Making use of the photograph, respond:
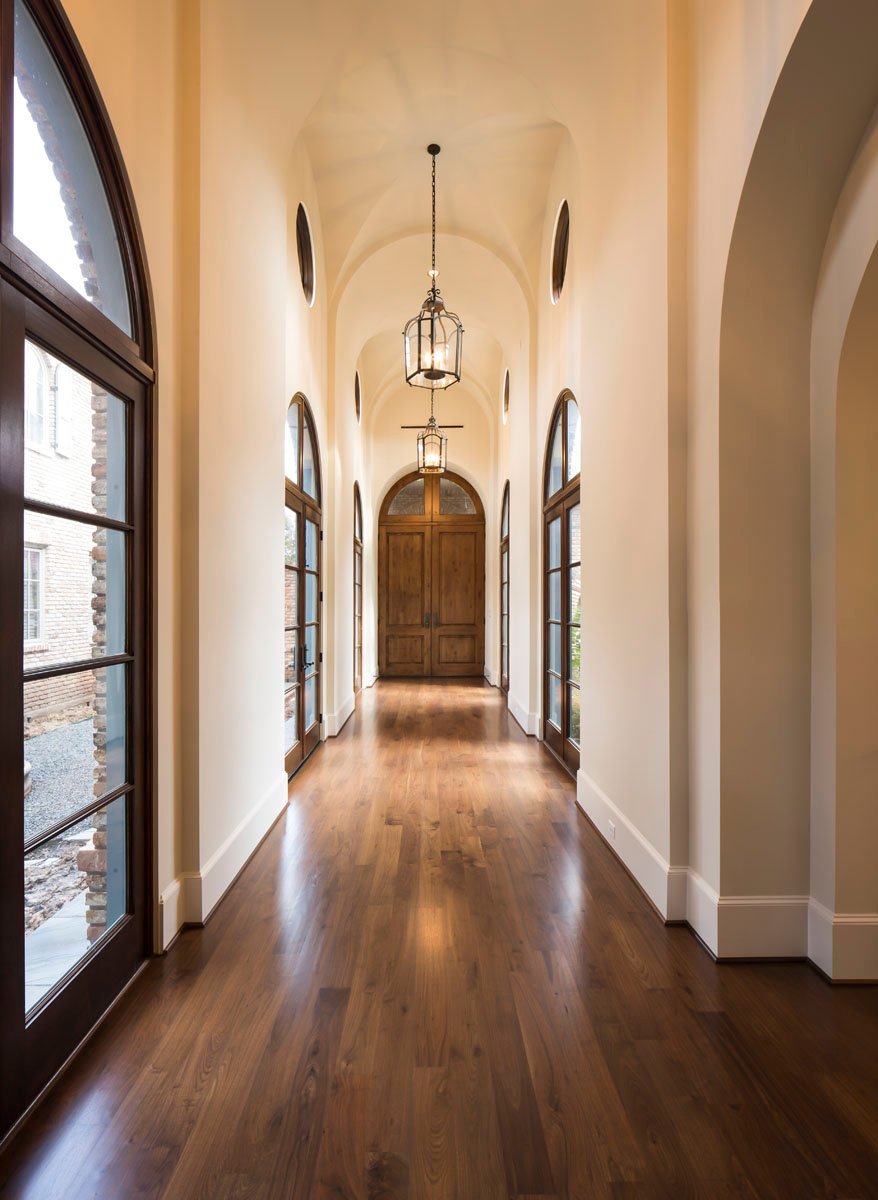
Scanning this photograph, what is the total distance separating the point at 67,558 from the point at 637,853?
2640mm

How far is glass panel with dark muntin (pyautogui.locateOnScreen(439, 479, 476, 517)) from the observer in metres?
12.0

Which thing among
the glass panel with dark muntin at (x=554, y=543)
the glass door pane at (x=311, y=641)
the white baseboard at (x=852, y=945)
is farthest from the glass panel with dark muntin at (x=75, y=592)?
the glass panel with dark muntin at (x=554, y=543)

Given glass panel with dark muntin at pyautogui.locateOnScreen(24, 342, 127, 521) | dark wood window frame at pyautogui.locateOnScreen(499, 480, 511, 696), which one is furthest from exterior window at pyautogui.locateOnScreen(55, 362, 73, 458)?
dark wood window frame at pyautogui.locateOnScreen(499, 480, 511, 696)

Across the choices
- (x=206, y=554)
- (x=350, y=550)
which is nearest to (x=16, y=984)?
(x=206, y=554)

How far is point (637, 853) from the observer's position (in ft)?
10.2

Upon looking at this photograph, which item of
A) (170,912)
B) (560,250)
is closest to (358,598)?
(560,250)

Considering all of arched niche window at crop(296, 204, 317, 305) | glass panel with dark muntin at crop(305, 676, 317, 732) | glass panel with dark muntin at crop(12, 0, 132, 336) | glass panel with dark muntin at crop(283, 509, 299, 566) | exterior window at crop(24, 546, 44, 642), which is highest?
arched niche window at crop(296, 204, 317, 305)

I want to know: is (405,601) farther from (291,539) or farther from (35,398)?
(35,398)

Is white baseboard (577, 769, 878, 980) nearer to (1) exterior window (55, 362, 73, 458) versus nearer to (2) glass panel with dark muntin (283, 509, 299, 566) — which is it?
(1) exterior window (55, 362, 73, 458)

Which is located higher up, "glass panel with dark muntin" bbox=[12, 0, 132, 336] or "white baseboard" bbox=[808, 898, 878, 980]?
"glass panel with dark muntin" bbox=[12, 0, 132, 336]

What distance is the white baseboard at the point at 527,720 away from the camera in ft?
21.5

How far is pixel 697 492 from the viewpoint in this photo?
8.61 feet

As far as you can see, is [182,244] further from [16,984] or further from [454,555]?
[454,555]

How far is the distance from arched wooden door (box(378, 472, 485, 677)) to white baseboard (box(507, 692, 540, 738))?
4312 millimetres
